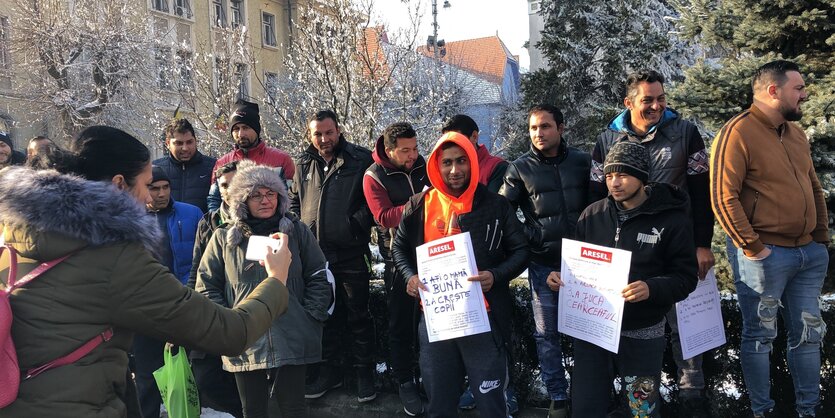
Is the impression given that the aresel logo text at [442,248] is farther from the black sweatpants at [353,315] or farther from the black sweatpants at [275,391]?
the black sweatpants at [353,315]

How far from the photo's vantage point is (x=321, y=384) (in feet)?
15.9

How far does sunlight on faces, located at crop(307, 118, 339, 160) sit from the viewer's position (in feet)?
15.7

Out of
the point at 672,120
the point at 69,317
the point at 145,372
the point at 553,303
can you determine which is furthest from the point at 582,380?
the point at 145,372

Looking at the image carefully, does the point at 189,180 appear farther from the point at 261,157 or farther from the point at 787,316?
the point at 787,316

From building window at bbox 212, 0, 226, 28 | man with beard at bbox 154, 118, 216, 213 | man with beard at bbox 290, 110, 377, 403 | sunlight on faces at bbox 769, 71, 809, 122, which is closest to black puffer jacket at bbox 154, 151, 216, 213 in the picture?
man with beard at bbox 154, 118, 216, 213

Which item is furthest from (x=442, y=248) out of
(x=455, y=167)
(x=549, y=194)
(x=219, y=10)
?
(x=219, y=10)

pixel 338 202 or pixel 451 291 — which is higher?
pixel 338 202

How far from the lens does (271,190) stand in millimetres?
3811

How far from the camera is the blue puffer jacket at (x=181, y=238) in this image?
453cm

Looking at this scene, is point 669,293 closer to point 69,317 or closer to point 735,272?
point 735,272

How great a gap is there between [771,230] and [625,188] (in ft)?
3.78

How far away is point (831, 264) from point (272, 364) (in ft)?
17.7

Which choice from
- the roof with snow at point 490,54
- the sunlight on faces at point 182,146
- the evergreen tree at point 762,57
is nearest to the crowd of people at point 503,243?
the sunlight on faces at point 182,146

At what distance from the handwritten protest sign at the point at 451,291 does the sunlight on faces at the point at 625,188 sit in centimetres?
84
